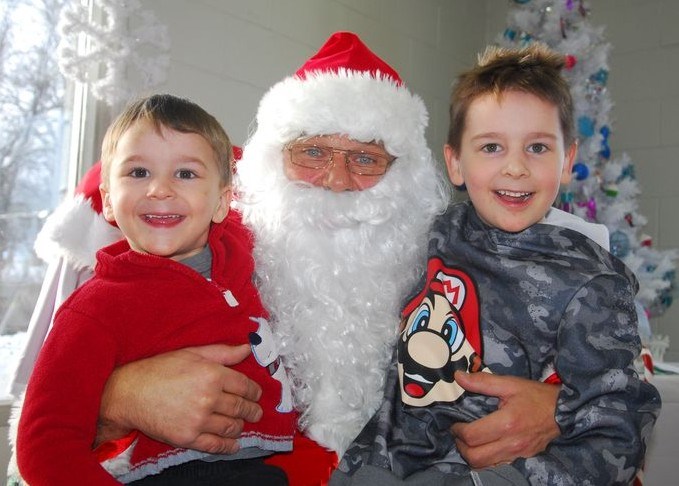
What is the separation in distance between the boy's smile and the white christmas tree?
256cm

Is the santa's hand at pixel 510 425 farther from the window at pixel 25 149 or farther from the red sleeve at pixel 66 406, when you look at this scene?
the window at pixel 25 149

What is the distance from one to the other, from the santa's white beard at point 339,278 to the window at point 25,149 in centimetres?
117

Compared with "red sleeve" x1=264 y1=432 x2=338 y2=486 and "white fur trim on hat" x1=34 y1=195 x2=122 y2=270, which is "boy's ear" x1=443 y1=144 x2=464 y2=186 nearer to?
"red sleeve" x1=264 y1=432 x2=338 y2=486

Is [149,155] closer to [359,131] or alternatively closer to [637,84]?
[359,131]

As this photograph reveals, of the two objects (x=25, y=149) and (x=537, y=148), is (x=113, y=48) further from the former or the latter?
(x=537, y=148)

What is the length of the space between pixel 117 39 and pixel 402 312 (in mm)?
1805

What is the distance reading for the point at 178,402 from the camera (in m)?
1.40

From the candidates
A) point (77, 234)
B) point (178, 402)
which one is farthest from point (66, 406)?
point (77, 234)

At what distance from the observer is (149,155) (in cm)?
144

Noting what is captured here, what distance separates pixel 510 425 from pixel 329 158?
0.88m

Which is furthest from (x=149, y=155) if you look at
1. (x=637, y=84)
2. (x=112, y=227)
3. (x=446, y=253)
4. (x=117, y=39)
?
(x=637, y=84)

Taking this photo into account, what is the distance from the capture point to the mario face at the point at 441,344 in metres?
1.51

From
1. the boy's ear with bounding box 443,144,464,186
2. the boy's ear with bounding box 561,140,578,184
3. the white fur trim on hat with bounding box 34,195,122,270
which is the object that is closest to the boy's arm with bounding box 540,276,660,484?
the boy's ear with bounding box 561,140,578,184

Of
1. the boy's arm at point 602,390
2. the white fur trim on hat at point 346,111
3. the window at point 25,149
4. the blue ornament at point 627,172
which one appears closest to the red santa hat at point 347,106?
the white fur trim on hat at point 346,111
